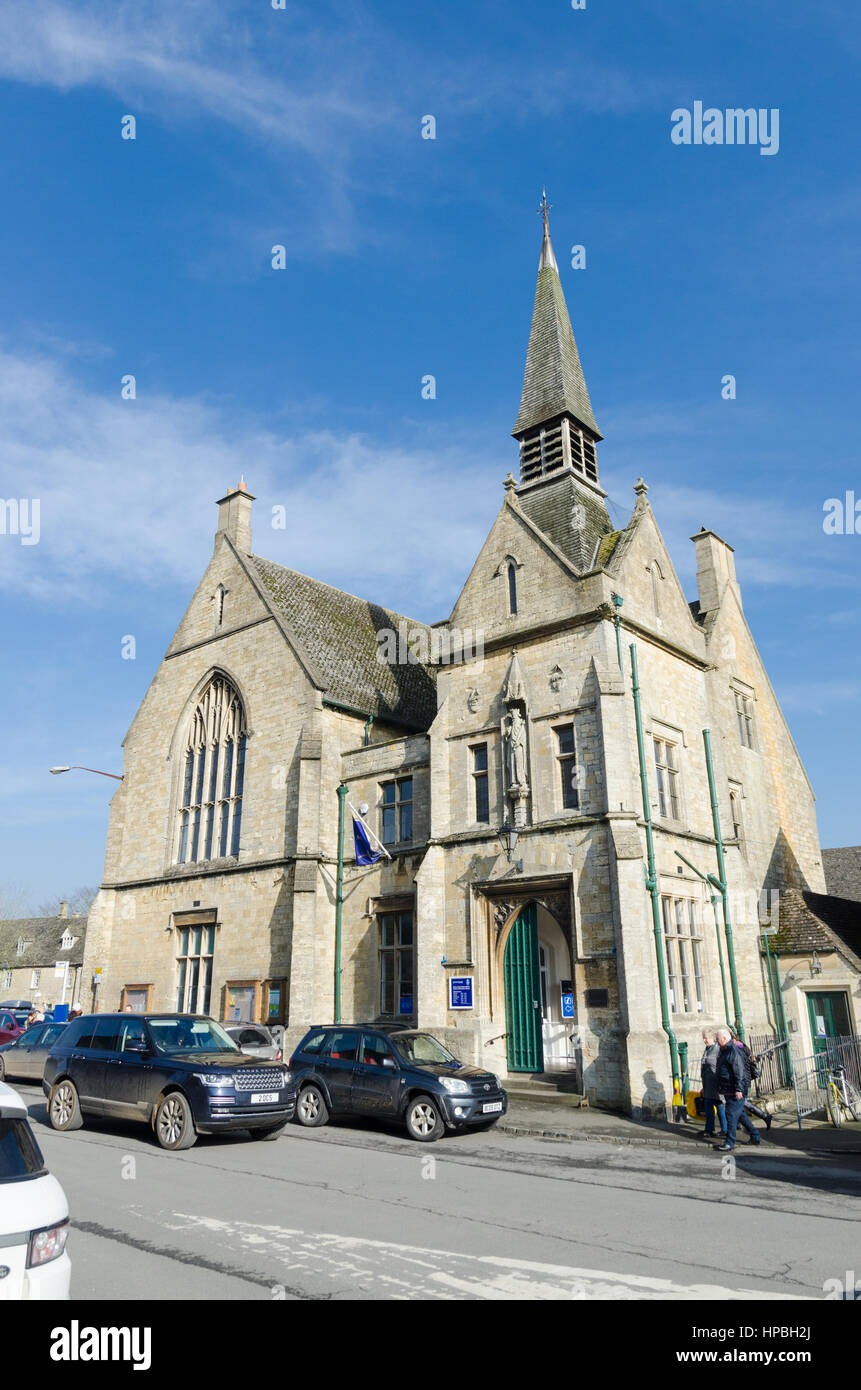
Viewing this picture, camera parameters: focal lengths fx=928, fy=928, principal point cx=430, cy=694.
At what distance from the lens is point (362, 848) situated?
913 inches

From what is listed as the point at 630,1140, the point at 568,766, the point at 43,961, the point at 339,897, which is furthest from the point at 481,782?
the point at 43,961

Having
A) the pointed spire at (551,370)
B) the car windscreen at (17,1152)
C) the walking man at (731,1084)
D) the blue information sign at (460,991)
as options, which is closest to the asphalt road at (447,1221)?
the walking man at (731,1084)

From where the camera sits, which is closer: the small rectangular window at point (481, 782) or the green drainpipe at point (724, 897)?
the green drainpipe at point (724, 897)

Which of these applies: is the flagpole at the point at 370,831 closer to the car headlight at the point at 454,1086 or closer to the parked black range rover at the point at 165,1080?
the parked black range rover at the point at 165,1080

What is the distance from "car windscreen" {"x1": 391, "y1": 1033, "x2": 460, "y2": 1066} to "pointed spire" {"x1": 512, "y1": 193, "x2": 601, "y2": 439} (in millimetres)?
17451

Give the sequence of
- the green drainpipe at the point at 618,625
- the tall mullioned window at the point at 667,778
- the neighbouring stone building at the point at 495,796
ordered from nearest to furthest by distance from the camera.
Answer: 1. the neighbouring stone building at the point at 495,796
2. the green drainpipe at the point at 618,625
3. the tall mullioned window at the point at 667,778

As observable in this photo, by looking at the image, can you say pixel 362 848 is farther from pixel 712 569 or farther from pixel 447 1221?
pixel 447 1221

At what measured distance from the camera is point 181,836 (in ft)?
97.2

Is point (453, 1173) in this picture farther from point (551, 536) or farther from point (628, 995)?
point (551, 536)

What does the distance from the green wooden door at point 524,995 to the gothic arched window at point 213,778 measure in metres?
10.3

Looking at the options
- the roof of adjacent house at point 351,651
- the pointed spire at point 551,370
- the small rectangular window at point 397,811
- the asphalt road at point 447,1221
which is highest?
the pointed spire at point 551,370

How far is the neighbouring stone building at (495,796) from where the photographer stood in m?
19.3

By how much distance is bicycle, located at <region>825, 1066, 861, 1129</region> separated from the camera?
16594mm

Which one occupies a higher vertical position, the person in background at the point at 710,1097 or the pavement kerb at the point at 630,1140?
the person in background at the point at 710,1097
